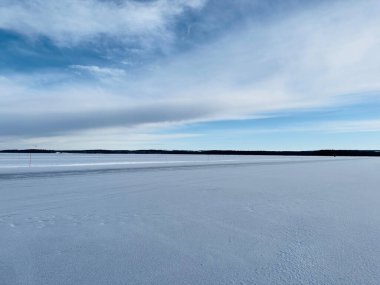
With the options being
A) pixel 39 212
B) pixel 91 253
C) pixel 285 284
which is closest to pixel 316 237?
pixel 285 284

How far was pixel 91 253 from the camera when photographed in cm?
362

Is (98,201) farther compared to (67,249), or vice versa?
(98,201)

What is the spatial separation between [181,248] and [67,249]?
136 centimetres

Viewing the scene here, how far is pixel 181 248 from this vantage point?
12.5 feet

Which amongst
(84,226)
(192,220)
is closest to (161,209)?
(192,220)

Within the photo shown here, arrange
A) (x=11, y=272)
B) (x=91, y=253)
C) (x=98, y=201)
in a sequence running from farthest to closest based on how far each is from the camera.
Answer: (x=98, y=201), (x=91, y=253), (x=11, y=272)

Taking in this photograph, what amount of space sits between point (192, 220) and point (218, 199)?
2.39 meters

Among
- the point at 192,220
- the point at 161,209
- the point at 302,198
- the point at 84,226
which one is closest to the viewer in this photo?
the point at 84,226

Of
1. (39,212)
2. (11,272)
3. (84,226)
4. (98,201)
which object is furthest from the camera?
(98,201)

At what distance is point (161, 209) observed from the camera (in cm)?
623

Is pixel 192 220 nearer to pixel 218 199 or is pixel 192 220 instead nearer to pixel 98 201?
pixel 218 199

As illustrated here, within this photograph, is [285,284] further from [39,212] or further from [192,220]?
[39,212]

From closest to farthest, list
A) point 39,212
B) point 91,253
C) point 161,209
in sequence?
point 91,253 → point 39,212 → point 161,209

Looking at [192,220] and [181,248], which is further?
[192,220]
